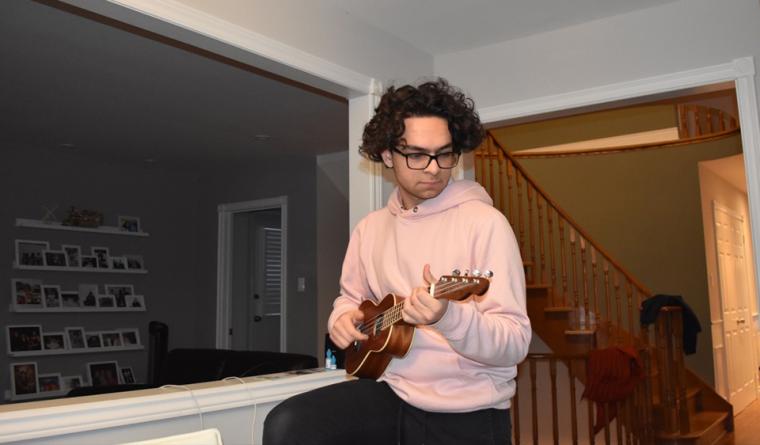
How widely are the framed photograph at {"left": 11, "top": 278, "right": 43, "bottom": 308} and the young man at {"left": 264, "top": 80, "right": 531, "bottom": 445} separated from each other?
461cm

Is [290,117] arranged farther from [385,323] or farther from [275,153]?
[385,323]

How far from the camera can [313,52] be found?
9.53 feet

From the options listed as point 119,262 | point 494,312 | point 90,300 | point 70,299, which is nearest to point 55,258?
point 70,299

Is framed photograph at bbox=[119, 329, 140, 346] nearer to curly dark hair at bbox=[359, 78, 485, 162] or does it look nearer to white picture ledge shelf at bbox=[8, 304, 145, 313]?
white picture ledge shelf at bbox=[8, 304, 145, 313]

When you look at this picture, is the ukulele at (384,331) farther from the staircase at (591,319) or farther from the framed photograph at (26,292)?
the framed photograph at (26,292)

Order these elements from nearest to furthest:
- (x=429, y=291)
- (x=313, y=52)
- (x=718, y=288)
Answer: (x=429, y=291) → (x=313, y=52) → (x=718, y=288)

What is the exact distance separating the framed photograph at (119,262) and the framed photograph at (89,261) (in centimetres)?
17

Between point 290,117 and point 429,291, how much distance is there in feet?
12.4

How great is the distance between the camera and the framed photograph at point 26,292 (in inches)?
210

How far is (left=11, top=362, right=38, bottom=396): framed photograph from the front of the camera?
17.0 ft

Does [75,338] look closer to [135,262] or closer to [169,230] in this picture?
[135,262]

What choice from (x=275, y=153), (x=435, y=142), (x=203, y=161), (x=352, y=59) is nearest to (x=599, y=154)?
(x=275, y=153)

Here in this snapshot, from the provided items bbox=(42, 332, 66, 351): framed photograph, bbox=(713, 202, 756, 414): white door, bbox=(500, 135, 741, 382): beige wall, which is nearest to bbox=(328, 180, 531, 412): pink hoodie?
bbox=(42, 332, 66, 351): framed photograph

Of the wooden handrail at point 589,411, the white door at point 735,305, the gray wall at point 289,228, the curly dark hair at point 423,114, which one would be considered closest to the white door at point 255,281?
the gray wall at point 289,228
